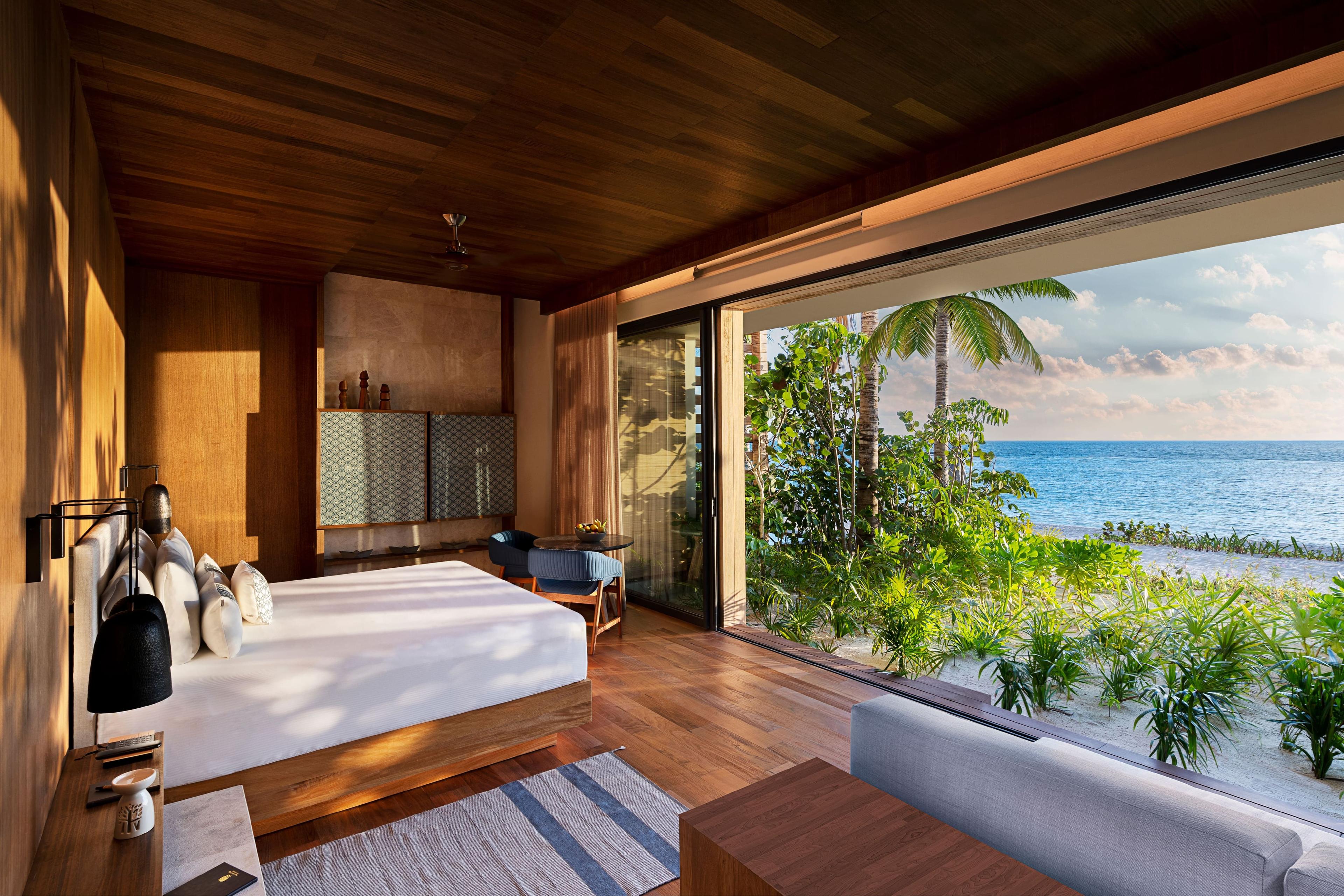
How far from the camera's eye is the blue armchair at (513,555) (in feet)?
15.9

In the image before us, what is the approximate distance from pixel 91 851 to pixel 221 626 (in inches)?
41.5

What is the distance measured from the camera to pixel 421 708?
8.04 feet

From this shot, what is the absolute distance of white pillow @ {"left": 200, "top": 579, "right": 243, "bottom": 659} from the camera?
235cm

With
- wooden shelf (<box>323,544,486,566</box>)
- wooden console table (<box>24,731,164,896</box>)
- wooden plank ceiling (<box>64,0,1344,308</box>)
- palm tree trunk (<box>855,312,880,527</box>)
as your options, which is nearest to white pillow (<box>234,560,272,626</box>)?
wooden console table (<box>24,731,164,896</box>)

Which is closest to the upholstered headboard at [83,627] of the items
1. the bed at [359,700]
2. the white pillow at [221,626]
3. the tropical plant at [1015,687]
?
the bed at [359,700]

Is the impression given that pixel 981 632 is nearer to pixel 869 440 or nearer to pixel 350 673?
pixel 869 440

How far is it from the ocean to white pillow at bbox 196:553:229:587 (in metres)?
10.4

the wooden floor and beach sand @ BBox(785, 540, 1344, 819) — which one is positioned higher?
the wooden floor

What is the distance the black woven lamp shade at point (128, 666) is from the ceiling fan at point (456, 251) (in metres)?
2.81

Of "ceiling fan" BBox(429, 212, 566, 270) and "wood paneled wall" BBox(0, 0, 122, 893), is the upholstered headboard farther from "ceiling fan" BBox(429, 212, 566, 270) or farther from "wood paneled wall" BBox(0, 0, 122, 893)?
"ceiling fan" BBox(429, 212, 566, 270)

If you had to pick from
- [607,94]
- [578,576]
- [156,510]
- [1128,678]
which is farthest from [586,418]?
[1128,678]

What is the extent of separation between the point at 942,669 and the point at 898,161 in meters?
3.34

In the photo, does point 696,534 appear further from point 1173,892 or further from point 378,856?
point 1173,892

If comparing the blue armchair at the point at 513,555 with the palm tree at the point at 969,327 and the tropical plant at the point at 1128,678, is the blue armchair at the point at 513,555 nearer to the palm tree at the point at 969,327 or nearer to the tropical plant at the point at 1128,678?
the tropical plant at the point at 1128,678
